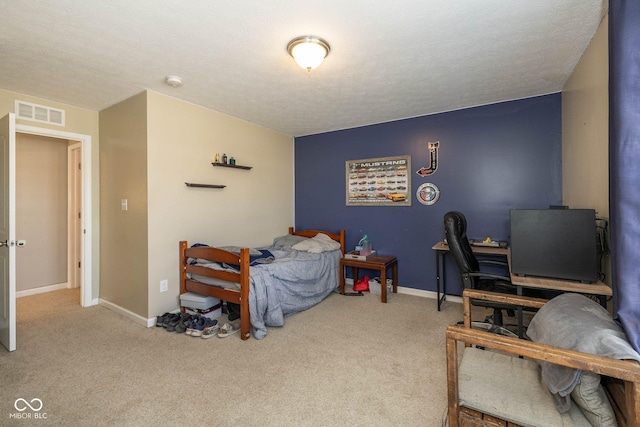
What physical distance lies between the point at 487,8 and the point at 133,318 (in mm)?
3986

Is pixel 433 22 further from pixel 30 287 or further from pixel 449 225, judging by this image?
pixel 30 287

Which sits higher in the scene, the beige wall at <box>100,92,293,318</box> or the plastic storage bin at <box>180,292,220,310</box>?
the beige wall at <box>100,92,293,318</box>

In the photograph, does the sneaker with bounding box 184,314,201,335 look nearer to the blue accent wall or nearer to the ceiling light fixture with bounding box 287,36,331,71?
the blue accent wall

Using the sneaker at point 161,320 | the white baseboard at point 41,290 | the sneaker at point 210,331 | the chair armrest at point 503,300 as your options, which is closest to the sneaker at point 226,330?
the sneaker at point 210,331

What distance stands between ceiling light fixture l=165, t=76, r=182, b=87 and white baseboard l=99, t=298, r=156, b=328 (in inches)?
91.0

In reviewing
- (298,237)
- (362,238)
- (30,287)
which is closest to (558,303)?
(362,238)

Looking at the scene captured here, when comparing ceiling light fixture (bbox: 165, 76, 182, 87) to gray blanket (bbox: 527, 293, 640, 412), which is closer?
gray blanket (bbox: 527, 293, 640, 412)

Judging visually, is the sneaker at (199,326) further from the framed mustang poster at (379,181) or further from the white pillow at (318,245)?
the framed mustang poster at (379,181)

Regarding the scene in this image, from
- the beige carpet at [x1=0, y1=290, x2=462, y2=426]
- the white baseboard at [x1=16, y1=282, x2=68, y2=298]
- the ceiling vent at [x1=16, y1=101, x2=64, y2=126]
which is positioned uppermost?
the ceiling vent at [x1=16, y1=101, x2=64, y2=126]

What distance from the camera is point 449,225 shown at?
2539 millimetres

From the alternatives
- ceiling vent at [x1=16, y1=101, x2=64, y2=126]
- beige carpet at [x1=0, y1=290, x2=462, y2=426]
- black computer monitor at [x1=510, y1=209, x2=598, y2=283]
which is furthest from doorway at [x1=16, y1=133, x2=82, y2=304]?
black computer monitor at [x1=510, y1=209, x2=598, y2=283]

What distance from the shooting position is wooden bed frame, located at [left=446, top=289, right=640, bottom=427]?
94cm

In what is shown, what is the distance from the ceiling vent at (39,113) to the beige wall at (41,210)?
1.14 metres

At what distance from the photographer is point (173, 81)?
2.65 meters
